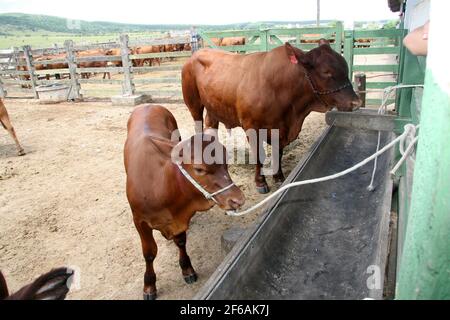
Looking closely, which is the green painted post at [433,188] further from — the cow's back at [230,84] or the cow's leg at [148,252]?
the cow's back at [230,84]

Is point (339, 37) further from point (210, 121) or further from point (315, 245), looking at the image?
point (315, 245)

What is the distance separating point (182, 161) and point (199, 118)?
3852 millimetres

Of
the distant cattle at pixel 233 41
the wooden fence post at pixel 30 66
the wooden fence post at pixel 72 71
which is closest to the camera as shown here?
the wooden fence post at pixel 72 71

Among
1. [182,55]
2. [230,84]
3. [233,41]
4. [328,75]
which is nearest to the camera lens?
[328,75]

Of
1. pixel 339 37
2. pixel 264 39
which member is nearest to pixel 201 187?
pixel 339 37

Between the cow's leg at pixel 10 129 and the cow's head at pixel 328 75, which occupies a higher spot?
the cow's head at pixel 328 75

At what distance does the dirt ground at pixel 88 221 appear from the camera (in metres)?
3.20

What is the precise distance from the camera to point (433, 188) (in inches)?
36.8

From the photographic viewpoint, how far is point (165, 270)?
323 cm

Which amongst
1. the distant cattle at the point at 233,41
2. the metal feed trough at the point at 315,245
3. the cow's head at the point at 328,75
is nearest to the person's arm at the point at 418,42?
the metal feed trough at the point at 315,245

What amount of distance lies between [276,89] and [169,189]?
7.80 ft

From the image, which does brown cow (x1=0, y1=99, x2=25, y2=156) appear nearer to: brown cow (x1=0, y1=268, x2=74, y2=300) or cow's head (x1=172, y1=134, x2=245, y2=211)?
cow's head (x1=172, y1=134, x2=245, y2=211)

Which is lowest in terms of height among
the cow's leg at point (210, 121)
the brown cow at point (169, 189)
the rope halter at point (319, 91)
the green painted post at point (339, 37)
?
the cow's leg at point (210, 121)

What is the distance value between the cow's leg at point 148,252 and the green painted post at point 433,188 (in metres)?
2.05
